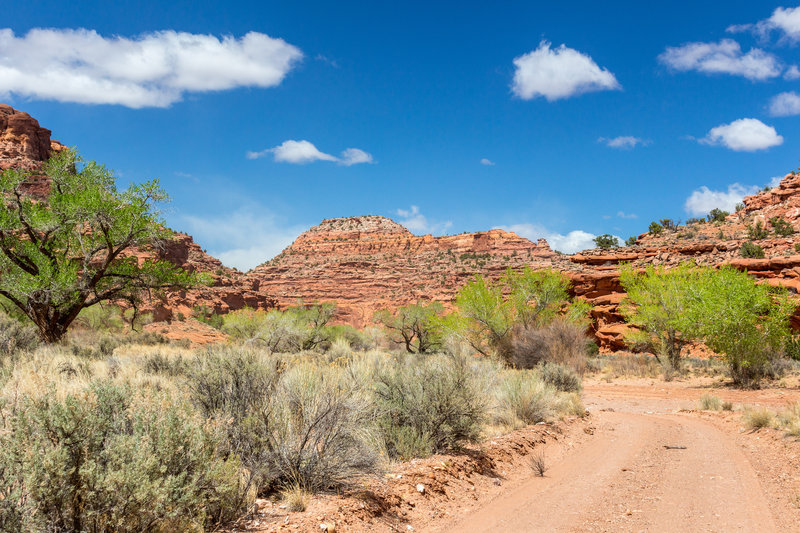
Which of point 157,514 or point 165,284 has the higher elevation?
point 165,284

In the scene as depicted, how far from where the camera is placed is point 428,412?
6.91m

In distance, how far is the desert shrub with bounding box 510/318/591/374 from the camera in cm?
2198

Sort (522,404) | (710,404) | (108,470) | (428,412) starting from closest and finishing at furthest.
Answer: (108,470) < (428,412) < (522,404) < (710,404)

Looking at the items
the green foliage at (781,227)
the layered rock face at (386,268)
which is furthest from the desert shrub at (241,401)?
the layered rock face at (386,268)

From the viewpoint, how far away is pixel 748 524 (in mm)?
4883

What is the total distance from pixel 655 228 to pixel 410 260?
47.2 m

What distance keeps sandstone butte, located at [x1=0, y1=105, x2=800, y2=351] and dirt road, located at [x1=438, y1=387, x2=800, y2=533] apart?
2303cm

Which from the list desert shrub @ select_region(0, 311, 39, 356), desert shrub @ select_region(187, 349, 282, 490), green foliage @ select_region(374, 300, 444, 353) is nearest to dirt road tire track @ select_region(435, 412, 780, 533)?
desert shrub @ select_region(187, 349, 282, 490)

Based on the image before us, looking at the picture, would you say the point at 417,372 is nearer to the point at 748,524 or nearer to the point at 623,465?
the point at 623,465

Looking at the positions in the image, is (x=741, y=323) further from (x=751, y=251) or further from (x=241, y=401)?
(x=751, y=251)

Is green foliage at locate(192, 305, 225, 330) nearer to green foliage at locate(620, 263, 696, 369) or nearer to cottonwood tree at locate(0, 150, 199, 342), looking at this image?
cottonwood tree at locate(0, 150, 199, 342)

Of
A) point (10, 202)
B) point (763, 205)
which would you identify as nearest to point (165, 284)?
point (10, 202)

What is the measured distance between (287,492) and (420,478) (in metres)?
1.72

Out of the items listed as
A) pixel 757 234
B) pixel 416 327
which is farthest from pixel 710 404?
pixel 757 234
